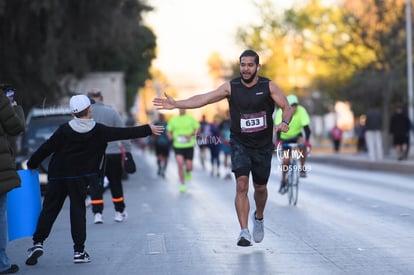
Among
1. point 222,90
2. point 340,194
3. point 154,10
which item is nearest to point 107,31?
point 154,10

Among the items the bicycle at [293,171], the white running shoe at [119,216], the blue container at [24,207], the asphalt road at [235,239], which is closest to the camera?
the asphalt road at [235,239]

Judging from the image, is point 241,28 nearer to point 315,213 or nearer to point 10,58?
point 10,58

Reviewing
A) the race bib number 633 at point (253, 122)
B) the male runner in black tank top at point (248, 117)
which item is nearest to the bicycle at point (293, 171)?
the male runner in black tank top at point (248, 117)

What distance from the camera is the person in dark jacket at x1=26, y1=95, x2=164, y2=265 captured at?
8.58 meters

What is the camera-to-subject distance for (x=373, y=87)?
39031 mm

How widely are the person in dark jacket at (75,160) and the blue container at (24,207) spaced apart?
0.30 ft

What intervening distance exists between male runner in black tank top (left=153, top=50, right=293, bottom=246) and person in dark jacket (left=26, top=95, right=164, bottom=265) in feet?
2.33

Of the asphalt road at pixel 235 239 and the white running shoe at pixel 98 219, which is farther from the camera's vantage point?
the white running shoe at pixel 98 219

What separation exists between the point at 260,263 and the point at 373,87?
3171 centimetres

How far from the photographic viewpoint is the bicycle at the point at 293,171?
1464cm

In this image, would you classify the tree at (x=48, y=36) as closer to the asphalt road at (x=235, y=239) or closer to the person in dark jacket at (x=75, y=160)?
the asphalt road at (x=235, y=239)

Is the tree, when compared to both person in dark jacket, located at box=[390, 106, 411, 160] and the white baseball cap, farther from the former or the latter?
the white baseball cap

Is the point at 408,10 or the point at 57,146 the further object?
the point at 408,10

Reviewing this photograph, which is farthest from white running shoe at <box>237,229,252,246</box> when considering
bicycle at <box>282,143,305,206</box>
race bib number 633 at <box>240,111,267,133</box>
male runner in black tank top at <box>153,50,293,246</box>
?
bicycle at <box>282,143,305,206</box>
